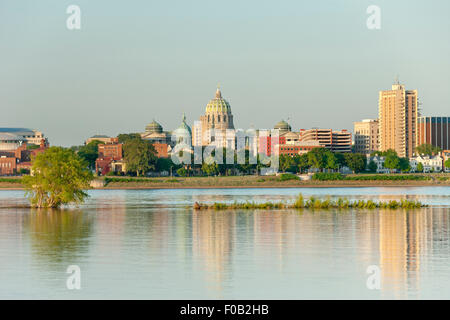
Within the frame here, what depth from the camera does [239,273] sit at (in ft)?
92.2

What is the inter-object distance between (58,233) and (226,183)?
9159 cm

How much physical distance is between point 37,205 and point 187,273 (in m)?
36.9

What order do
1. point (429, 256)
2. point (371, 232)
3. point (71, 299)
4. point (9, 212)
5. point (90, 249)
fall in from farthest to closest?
point (9, 212) → point (371, 232) → point (90, 249) → point (429, 256) → point (71, 299)

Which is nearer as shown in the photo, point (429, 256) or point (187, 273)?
point (187, 273)

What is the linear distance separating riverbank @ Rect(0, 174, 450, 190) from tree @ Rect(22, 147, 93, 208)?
63949 millimetres

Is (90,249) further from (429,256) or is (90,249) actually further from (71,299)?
(429,256)

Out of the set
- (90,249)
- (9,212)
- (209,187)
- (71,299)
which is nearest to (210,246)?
(90,249)

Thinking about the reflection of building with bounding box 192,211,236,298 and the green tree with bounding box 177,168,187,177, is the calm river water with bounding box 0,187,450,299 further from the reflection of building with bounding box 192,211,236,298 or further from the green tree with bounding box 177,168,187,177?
the green tree with bounding box 177,168,187,177

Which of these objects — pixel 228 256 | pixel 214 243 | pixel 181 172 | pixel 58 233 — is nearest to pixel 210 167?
pixel 181 172

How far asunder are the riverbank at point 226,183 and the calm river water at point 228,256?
75.3 meters

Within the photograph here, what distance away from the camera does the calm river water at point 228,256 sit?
2516 centimetres

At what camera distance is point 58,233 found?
136ft

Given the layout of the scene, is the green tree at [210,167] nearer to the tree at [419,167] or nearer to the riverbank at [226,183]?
the riverbank at [226,183]

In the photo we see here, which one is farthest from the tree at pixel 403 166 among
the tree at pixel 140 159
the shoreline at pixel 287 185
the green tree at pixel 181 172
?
the tree at pixel 140 159
